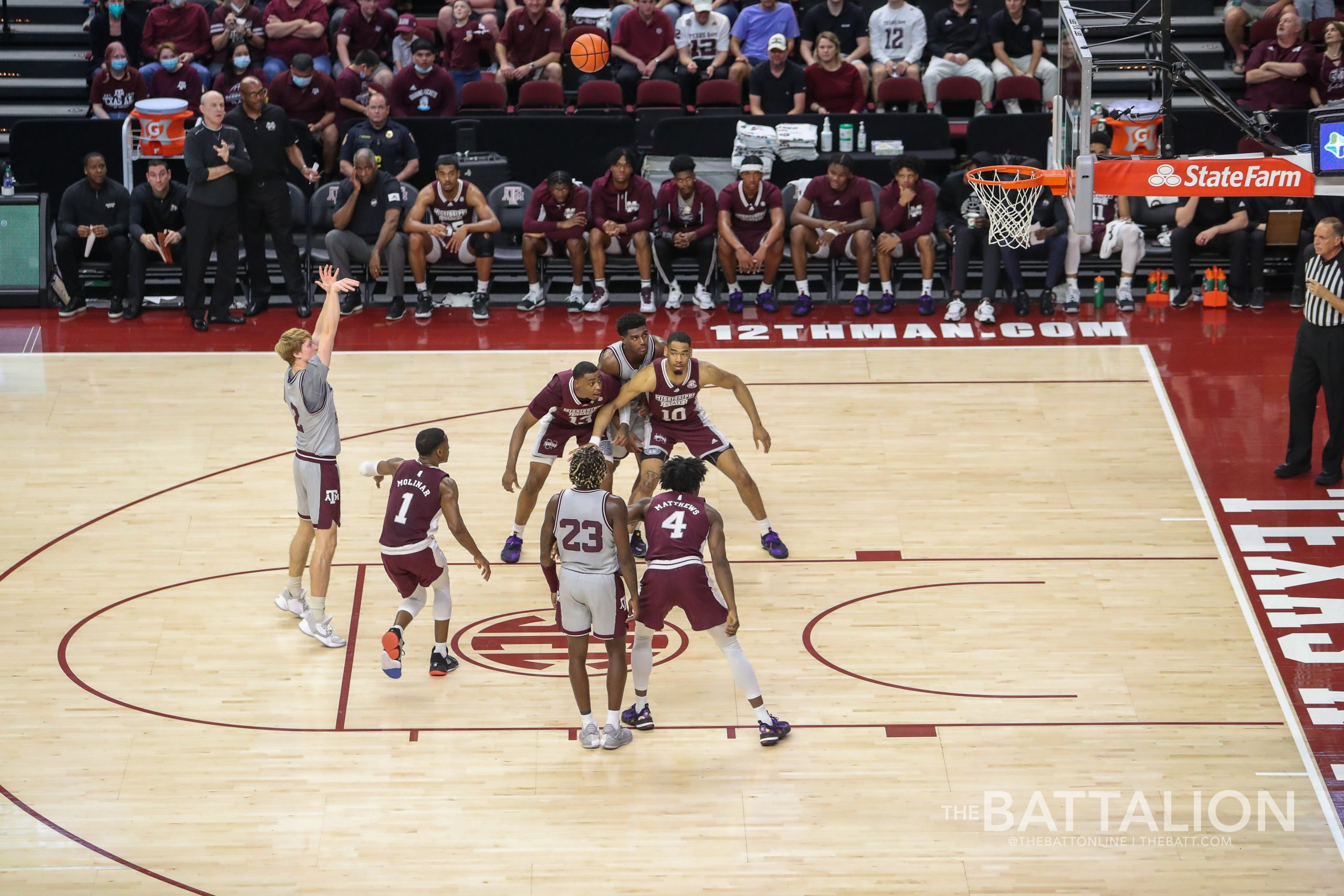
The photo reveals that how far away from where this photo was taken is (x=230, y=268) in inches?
675

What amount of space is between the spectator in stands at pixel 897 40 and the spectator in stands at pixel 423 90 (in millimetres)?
5087

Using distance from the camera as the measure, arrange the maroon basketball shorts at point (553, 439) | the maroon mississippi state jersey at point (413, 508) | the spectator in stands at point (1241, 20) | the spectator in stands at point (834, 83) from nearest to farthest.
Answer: the maroon mississippi state jersey at point (413, 508) → the maroon basketball shorts at point (553, 439) → the spectator in stands at point (834, 83) → the spectator in stands at point (1241, 20)

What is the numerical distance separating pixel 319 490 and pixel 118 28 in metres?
11.8

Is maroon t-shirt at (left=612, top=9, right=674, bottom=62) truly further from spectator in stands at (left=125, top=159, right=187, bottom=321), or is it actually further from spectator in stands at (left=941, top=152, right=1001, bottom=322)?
spectator in stands at (left=125, top=159, right=187, bottom=321)

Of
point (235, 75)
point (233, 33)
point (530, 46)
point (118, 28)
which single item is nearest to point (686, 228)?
point (530, 46)

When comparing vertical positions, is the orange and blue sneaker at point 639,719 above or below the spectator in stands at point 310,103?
below

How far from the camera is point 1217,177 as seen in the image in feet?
35.9

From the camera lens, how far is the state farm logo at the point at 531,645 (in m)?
10.7

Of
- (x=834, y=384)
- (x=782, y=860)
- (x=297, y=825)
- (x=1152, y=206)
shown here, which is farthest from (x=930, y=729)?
(x=1152, y=206)

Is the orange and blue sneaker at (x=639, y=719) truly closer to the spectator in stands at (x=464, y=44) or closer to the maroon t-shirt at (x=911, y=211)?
the maroon t-shirt at (x=911, y=211)

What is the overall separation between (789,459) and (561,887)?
590 centimetres

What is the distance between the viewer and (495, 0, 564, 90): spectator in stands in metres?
19.6

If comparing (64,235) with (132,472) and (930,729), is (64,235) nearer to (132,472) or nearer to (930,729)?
(132,472)

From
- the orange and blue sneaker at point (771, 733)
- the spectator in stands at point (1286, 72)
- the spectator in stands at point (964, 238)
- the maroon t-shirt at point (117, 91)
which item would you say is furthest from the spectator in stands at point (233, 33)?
the orange and blue sneaker at point (771, 733)
